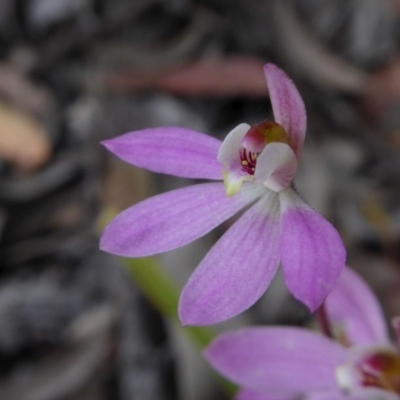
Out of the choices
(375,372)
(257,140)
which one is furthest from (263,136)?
(375,372)

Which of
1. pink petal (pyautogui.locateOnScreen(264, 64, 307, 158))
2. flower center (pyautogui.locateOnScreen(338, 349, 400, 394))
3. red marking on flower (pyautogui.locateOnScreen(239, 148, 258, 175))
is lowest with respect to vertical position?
flower center (pyautogui.locateOnScreen(338, 349, 400, 394))

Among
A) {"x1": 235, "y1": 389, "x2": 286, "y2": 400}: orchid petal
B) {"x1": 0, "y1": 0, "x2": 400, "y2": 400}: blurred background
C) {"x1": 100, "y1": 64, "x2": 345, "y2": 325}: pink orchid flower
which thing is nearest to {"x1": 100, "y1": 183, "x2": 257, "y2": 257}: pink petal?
{"x1": 100, "y1": 64, "x2": 345, "y2": 325}: pink orchid flower

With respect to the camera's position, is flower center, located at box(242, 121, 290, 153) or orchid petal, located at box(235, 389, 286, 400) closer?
flower center, located at box(242, 121, 290, 153)

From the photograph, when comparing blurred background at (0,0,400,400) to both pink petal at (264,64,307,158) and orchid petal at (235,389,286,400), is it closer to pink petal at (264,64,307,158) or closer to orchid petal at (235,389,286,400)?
orchid petal at (235,389,286,400)

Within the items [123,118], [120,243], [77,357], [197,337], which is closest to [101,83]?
[123,118]

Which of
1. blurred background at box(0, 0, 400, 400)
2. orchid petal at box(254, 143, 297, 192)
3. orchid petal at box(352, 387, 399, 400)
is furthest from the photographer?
blurred background at box(0, 0, 400, 400)

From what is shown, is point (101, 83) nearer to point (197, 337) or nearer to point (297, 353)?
point (197, 337)

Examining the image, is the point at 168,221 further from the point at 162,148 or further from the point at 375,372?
the point at 375,372
